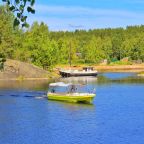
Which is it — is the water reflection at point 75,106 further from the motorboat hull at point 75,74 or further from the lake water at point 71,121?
the motorboat hull at point 75,74

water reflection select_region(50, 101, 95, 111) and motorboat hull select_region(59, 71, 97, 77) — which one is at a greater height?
motorboat hull select_region(59, 71, 97, 77)

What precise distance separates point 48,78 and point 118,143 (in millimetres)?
90187

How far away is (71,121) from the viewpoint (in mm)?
51156

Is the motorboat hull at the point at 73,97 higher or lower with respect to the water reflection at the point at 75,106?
higher

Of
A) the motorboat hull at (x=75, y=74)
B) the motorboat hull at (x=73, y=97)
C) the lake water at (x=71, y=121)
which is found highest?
the motorboat hull at (x=75, y=74)

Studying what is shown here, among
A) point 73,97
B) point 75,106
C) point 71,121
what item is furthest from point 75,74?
point 71,121

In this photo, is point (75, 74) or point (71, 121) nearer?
point (71, 121)

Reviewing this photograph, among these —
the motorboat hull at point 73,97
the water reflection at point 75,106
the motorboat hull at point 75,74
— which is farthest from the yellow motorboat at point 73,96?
the motorboat hull at point 75,74

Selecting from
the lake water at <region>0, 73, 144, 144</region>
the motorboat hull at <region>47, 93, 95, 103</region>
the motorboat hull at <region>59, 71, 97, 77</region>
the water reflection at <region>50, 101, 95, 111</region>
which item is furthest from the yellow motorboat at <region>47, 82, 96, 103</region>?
the motorboat hull at <region>59, 71, 97, 77</region>

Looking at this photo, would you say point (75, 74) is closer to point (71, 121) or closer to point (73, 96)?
point (73, 96)

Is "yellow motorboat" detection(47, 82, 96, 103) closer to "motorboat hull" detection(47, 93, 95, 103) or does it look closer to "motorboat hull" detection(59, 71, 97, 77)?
"motorboat hull" detection(47, 93, 95, 103)

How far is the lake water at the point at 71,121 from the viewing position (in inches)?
1618

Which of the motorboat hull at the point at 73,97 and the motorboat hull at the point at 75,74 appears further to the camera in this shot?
the motorboat hull at the point at 75,74

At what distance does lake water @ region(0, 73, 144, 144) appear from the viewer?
4109 centimetres
